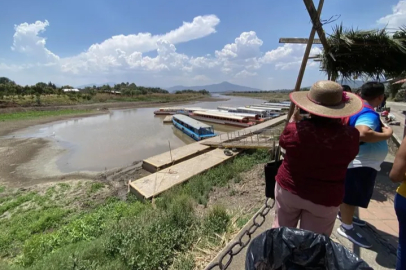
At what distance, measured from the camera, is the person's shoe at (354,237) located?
2391 mm

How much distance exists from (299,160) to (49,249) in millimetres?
4712

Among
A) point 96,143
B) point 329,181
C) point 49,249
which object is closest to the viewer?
point 329,181

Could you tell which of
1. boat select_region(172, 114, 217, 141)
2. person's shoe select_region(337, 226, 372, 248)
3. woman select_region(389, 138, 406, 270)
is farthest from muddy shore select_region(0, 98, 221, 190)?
woman select_region(389, 138, 406, 270)

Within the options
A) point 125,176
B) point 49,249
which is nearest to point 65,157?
point 125,176

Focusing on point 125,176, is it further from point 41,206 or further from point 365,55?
point 365,55

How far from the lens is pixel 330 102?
60.2 inches

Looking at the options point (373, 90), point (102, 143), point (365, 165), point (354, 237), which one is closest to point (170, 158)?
point (354, 237)

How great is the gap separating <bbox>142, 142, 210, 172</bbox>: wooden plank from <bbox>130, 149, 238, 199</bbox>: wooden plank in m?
0.75

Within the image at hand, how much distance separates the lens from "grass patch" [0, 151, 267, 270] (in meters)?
2.92

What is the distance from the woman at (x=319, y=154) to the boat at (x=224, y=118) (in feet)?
59.4

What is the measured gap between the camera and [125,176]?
8516mm

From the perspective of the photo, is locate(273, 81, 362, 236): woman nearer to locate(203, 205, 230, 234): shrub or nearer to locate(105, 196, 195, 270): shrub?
locate(203, 205, 230, 234): shrub

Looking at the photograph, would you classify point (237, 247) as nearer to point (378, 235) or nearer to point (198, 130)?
point (378, 235)

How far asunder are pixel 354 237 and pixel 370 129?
129cm
